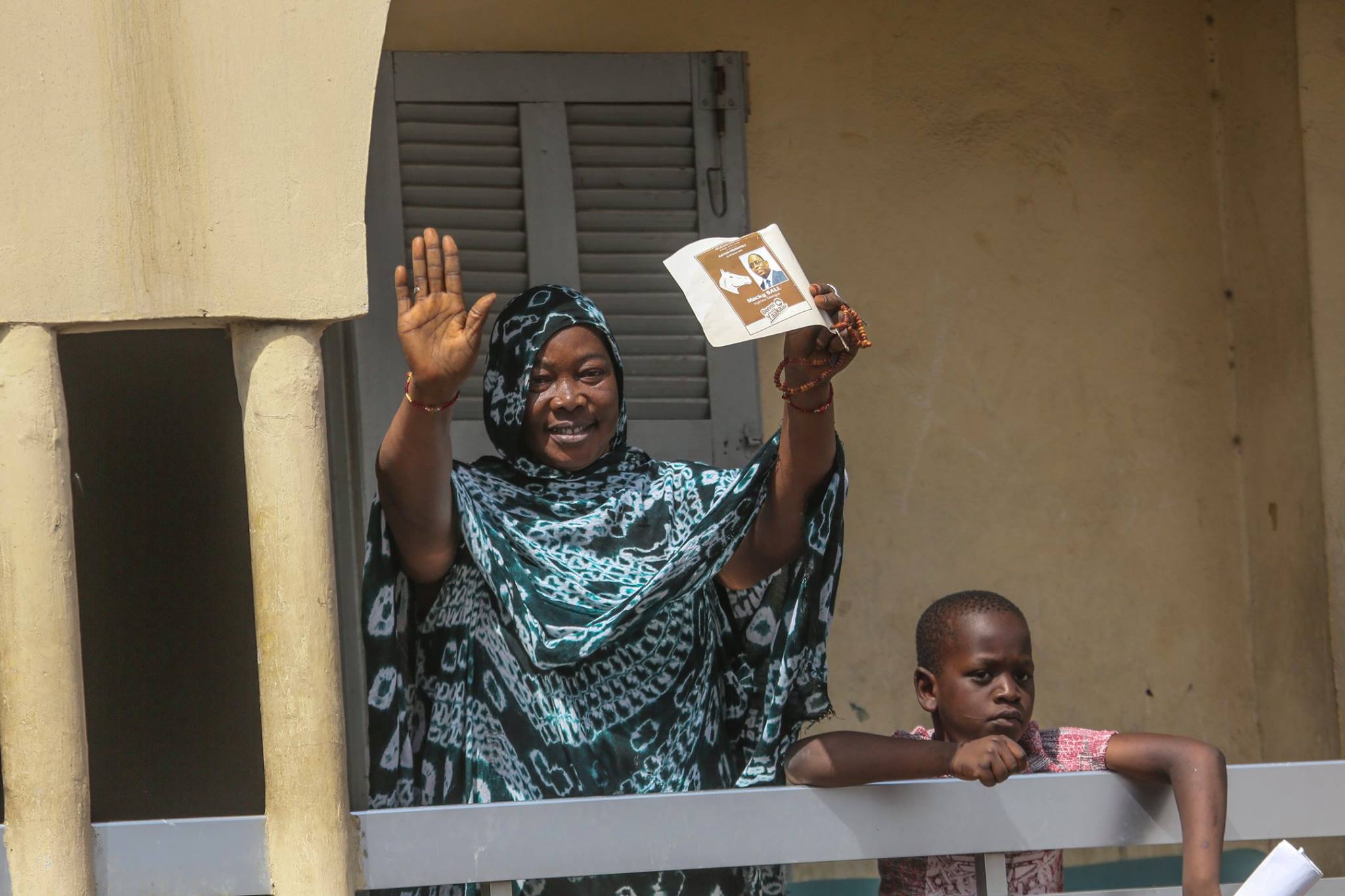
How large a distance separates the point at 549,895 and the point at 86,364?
1584 mm

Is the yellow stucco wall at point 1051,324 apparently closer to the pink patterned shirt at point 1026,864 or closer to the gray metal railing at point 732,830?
the pink patterned shirt at point 1026,864

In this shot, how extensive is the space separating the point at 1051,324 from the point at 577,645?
1767 mm

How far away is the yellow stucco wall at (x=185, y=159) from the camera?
256cm

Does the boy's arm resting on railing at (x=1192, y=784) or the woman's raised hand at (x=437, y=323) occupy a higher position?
the woman's raised hand at (x=437, y=323)

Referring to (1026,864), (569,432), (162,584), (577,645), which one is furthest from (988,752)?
(162,584)

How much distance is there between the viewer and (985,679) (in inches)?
110

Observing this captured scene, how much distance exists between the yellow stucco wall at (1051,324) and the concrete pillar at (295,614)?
152cm

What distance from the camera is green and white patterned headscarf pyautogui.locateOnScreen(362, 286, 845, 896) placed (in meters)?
2.79

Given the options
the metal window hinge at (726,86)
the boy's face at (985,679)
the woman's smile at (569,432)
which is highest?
the metal window hinge at (726,86)

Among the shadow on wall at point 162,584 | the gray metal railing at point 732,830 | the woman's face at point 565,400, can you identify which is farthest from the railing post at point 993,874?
the shadow on wall at point 162,584

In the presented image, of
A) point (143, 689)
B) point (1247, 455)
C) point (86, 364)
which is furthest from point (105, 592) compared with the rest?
point (1247, 455)

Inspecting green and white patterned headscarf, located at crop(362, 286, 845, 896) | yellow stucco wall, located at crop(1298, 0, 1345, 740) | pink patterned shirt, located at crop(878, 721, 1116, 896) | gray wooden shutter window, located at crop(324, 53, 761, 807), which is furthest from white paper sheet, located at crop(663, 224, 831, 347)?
yellow stucco wall, located at crop(1298, 0, 1345, 740)

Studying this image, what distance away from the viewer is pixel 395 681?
2.80 m

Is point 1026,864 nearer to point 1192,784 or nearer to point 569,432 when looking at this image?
point 1192,784
